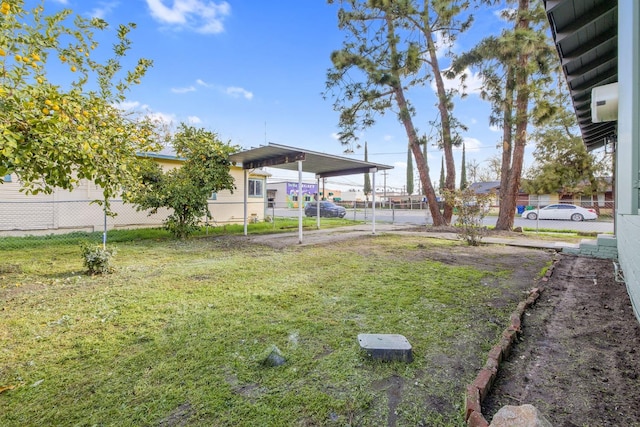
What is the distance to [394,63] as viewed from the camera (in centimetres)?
1233

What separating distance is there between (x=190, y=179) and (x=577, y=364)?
32.1 feet

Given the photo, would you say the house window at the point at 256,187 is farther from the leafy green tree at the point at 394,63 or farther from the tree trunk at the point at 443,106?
the tree trunk at the point at 443,106

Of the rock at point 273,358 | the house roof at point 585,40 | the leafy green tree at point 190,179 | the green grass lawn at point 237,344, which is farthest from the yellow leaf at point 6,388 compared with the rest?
the leafy green tree at point 190,179

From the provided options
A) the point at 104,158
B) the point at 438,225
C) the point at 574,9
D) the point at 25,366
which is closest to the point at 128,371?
the point at 25,366

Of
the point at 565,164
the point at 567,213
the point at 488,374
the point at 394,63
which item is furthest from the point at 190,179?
the point at 565,164

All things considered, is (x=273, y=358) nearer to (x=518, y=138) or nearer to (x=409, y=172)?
(x=518, y=138)

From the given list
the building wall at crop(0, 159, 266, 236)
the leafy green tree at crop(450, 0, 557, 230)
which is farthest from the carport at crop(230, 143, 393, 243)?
the leafy green tree at crop(450, 0, 557, 230)

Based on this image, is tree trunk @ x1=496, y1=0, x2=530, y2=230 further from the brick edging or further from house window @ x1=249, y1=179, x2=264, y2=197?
house window @ x1=249, y1=179, x2=264, y2=197

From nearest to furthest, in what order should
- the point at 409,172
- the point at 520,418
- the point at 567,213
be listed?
1. the point at 520,418
2. the point at 567,213
3. the point at 409,172

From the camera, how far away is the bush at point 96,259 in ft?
17.1

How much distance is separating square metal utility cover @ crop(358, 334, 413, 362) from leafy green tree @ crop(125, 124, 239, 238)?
8236 millimetres

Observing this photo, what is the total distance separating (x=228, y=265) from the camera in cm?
610

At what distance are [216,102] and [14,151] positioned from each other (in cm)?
1956

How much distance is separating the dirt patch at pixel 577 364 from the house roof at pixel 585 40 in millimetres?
3538
